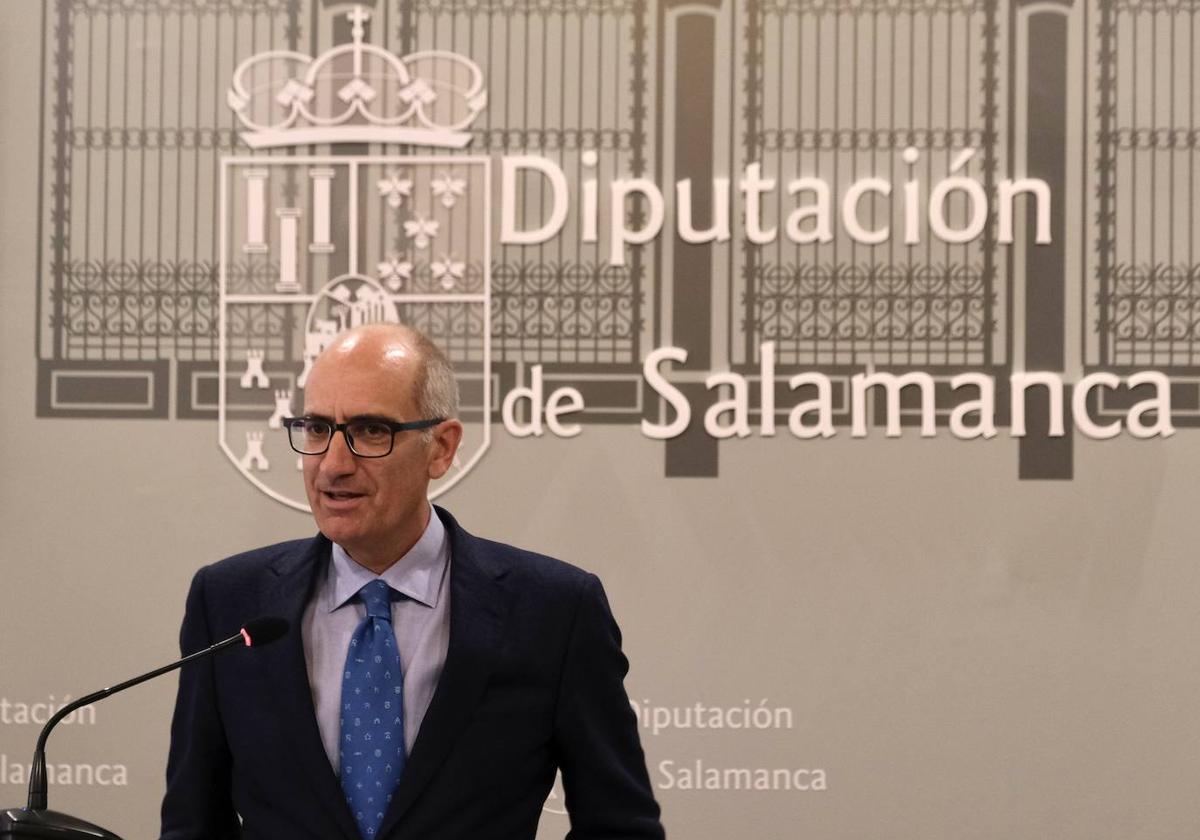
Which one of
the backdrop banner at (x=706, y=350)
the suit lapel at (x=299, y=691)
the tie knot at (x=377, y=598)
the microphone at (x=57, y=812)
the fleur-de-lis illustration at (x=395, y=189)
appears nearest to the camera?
the microphone at (x=57, y=812)

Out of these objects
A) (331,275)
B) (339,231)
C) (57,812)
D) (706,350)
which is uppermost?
(339,231)

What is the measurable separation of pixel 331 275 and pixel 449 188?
0.34 meters


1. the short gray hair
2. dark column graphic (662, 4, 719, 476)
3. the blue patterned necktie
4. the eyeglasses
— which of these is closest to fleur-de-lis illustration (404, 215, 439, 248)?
dark column graphic (662, 4, 719, 476)

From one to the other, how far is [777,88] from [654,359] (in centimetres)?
67

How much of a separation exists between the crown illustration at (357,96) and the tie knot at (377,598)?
58.7 inches

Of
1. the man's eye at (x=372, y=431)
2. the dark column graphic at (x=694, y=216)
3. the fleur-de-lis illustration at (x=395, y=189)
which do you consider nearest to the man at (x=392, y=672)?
the man's eye at (x=372, y=431)

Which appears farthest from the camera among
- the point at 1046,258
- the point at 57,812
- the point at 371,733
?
the point at 1046,258

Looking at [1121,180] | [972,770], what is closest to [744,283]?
[1121,180]

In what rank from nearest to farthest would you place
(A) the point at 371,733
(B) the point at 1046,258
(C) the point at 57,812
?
1. (C) the point at 57,812
2. (A) the point at 371,733
3. (B) the point at 1046,258

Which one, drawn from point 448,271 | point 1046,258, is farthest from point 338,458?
point 1046,258

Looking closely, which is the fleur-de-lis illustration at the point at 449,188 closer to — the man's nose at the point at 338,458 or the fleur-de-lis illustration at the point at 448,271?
the fleur-de-lis illustration at the point at 448,271

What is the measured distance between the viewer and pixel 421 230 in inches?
119

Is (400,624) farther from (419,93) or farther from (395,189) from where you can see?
(419,93)

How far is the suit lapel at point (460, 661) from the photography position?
169cm
